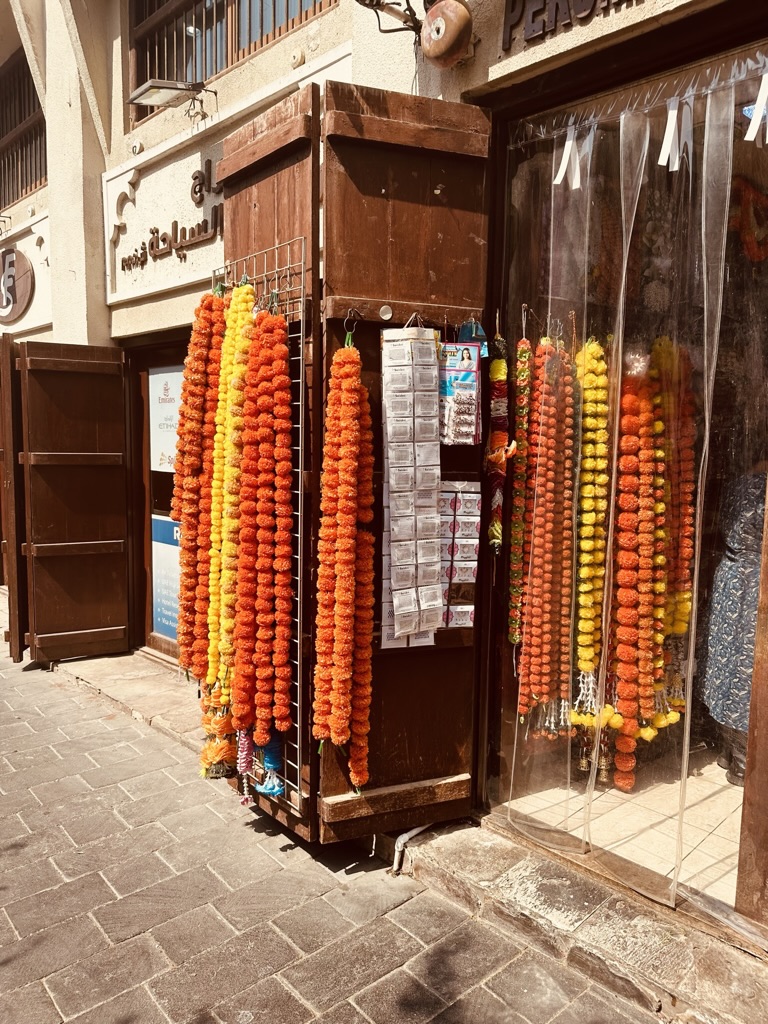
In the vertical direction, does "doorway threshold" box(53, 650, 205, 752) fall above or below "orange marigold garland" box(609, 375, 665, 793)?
below

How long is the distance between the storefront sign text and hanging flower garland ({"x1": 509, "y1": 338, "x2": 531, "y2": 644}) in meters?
1.27

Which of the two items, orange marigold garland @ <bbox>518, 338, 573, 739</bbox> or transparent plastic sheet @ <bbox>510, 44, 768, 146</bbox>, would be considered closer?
transparent plastic sheet @ <bbox>510, 44, 768, 146</bbox>

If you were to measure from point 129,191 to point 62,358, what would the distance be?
5.17 feet

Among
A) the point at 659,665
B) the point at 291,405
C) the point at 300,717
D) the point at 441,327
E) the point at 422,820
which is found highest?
the point at 441,327

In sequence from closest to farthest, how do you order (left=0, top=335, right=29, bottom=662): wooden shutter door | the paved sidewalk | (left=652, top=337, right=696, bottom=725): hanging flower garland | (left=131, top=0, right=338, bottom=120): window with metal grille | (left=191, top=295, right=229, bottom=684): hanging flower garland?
the paved sidewalk, (left=652, top=337, right=696, bottom=725): hanging flower garland, (left=191, top=295, right=229, bottom=684): hanging flower garland, (left=131, top=0, right=338, bottom=120): window with metal grille, (left=0, top=335, right=29, bottom=662): wooden shutter door

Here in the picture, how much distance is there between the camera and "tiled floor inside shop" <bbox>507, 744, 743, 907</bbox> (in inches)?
123

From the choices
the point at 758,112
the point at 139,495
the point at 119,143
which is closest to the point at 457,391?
the point at 758,112

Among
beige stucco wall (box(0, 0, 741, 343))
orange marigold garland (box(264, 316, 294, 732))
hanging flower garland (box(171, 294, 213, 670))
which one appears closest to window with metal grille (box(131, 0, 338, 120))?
beige stucco wall (box(0, 0, 741, 343))

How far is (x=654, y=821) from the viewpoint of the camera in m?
3.43

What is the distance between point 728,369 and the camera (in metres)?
3.17

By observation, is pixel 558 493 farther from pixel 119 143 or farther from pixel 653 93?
pixel 119 143

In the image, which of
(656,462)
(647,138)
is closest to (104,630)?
(656,462)

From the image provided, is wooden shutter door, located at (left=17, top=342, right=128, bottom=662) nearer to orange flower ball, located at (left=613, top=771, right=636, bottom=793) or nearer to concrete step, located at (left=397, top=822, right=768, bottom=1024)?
concrete step, located at (left=397, top=822, right=768, bottom=1024)

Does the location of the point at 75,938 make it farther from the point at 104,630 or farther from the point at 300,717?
the point at 104,630
